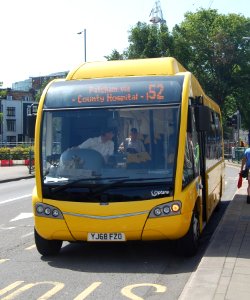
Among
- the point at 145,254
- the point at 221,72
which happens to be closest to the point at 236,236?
the point at 145,254

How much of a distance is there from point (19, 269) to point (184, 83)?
3461mm

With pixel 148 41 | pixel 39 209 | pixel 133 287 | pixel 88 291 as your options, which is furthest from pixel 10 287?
pixel 148 41

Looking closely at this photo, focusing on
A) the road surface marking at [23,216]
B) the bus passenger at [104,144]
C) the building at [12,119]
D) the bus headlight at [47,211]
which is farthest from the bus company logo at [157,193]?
the building at [12,119]

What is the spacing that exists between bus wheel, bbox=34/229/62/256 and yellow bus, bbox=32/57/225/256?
15mm

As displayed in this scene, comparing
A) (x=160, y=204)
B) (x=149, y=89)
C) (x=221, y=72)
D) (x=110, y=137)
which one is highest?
(x=221, y=72)

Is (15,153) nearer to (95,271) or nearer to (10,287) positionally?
(95,271)

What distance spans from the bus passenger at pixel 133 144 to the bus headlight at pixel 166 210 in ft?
2.82

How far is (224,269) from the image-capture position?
21.4 feet

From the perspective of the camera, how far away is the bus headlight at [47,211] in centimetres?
767

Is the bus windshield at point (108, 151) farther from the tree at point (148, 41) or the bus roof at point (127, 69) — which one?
the tree at point (148, 41)

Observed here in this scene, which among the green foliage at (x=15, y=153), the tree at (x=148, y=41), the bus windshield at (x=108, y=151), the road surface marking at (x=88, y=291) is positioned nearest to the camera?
the road surface marking at (x=88, y=291)

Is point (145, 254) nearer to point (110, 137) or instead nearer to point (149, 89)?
point (110, 137)

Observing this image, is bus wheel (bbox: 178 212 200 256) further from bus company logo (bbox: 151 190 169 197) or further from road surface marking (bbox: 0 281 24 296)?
road surface marking (bbox: 0 281 24 296)

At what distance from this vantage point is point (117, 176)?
25.1ft
